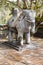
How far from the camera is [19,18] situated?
167 inches

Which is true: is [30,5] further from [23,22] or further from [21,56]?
[21,56]

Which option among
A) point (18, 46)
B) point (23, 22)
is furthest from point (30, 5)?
point (18, 46)

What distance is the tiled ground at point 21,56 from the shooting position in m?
3.34

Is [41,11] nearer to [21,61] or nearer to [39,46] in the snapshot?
[39,46]

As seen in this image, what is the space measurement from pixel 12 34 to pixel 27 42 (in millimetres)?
394

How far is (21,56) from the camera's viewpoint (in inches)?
147

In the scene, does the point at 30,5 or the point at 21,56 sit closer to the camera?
the point at 21,56

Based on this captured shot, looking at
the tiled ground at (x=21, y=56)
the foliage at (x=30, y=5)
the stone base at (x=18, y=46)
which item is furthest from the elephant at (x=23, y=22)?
the foliage at (x=30, y=5)

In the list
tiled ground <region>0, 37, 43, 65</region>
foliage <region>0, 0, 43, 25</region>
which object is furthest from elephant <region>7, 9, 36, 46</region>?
foliage <region>0, 0, 43, 25</region>

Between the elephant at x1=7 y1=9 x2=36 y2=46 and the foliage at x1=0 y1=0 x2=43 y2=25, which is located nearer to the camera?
the elephant at x1=7 y1=9 x2=36 y2=46

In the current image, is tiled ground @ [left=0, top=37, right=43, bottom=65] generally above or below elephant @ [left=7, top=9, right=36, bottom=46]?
below

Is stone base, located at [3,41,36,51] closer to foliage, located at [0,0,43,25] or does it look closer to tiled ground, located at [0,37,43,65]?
tiled ground, located at [0,37,43,65]

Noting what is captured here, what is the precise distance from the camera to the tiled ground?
3344 mm

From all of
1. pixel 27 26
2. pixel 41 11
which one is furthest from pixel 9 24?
pixel 41 11
